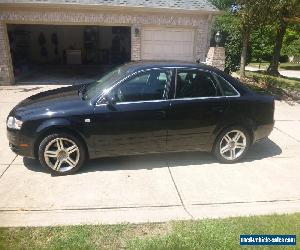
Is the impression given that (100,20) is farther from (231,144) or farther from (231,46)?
(231,144)

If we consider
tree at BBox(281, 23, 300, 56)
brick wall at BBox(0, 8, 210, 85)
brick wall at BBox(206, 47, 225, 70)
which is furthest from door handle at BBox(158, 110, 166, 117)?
tree at BBox(281, 23, 300, 56)

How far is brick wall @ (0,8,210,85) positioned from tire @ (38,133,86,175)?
8225 millimetres

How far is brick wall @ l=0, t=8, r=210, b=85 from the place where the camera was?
11.8 meters

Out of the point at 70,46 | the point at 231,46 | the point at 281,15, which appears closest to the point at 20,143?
the point at 281,15

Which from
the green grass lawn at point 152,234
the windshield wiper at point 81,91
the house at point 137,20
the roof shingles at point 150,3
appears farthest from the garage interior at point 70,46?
the green grass lawn at point 152,234

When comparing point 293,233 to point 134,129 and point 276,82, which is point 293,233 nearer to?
point 134,129

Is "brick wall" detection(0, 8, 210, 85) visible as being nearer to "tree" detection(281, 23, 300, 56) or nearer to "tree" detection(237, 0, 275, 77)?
"tree" detection(237, 0, 275, 77)

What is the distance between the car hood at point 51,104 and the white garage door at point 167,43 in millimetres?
7662

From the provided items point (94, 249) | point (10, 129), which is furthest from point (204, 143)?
point (10, 129)

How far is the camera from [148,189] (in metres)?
4.89

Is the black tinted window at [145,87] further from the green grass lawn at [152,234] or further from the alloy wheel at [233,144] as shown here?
the green grass lawn at [152,234]

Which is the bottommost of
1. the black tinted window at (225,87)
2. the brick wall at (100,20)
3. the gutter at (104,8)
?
the black tinted window at (225,87)

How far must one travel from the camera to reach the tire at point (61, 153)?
198 inches

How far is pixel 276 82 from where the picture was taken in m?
13.1
